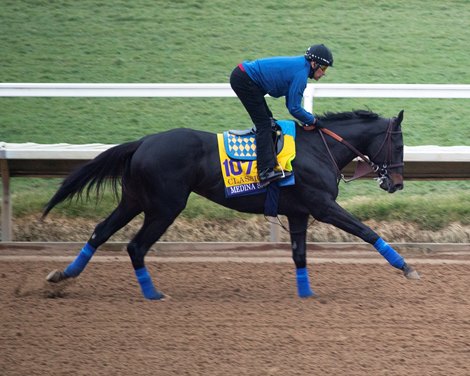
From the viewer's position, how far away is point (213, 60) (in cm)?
1471

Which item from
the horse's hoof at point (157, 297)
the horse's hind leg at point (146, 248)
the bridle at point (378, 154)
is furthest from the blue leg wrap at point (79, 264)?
the bridle at point (378, 154)

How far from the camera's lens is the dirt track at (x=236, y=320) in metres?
5.95

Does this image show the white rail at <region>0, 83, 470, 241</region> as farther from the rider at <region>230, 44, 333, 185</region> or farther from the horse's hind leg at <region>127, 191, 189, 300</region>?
the horse's hind leg at <region>127, 191, 189, 300</region>

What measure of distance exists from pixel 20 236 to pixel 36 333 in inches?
128

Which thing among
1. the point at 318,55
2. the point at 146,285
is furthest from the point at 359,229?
the point at 146,285

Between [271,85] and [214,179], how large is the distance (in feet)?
2.90

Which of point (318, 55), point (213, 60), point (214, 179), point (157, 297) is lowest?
point (213, 60)

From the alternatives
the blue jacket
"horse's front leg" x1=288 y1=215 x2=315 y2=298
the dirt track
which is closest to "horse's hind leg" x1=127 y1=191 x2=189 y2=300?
the dirt track

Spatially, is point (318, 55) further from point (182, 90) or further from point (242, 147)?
point (182, 90)

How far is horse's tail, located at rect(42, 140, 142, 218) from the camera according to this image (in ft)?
25.2

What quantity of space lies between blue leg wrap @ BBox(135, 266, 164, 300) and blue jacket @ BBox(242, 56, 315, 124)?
1.75m

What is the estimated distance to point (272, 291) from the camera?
7.92 meters

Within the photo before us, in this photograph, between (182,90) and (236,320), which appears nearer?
(236,320)

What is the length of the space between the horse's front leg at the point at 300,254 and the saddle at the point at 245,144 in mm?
661
